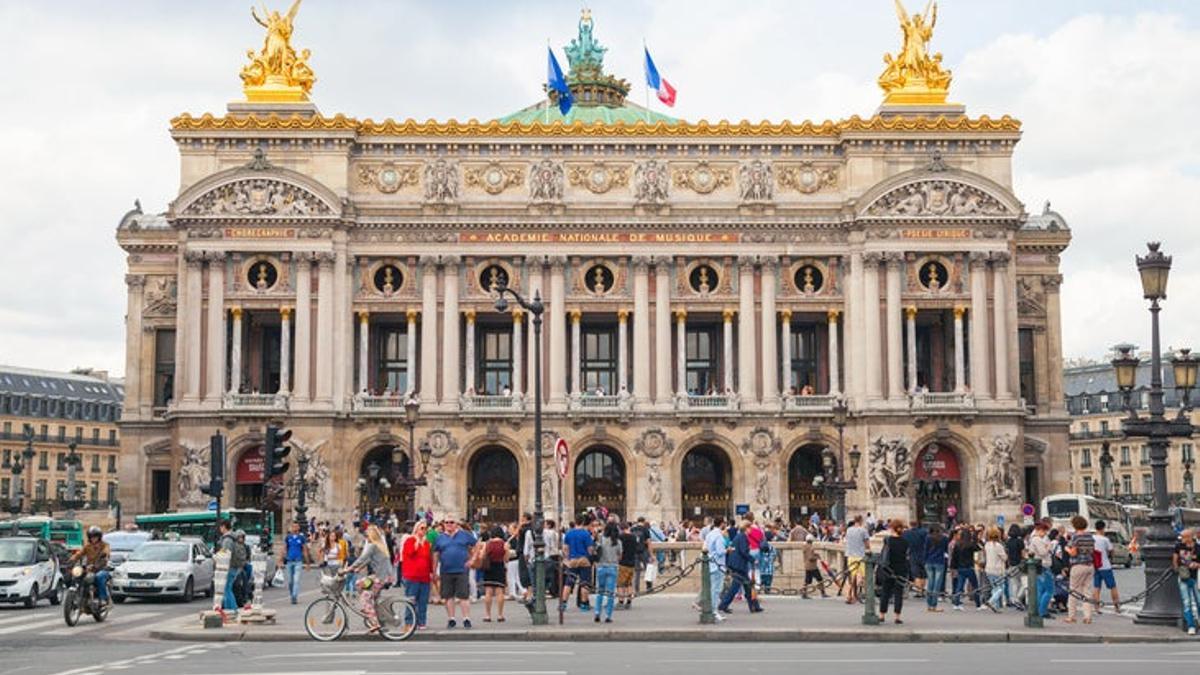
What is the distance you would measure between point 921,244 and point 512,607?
42.9 metres

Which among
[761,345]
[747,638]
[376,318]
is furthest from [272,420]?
[747,638]

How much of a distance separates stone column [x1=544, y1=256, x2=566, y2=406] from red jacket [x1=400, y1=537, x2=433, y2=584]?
45407mm

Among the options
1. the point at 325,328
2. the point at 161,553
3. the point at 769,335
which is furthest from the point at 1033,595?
the point at 325,328

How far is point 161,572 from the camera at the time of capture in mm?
42938

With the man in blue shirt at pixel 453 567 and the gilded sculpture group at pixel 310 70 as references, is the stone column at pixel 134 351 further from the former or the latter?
the man in blue shirt at pixel 453 567

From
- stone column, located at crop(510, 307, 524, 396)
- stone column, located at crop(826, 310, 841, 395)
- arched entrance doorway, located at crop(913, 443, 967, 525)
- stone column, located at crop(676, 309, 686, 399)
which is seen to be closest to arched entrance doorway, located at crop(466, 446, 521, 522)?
stone column, located at crop(510, 307, 524, 396)

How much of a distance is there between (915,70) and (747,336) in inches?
669

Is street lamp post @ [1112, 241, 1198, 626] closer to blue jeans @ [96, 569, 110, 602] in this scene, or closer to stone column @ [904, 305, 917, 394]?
blue jeans @ [96, 569, 110, 602]

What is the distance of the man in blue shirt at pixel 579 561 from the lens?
3781 cm

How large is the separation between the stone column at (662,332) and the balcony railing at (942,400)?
1199cm

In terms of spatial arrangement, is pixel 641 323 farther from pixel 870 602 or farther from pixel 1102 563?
pixel 870 602

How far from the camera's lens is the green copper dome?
319 feet

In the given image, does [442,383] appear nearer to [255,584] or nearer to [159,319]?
[159,319]

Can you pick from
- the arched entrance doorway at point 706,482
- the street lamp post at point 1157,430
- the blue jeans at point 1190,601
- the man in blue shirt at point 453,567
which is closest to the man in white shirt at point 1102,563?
the street lamp post at point 1157,430
